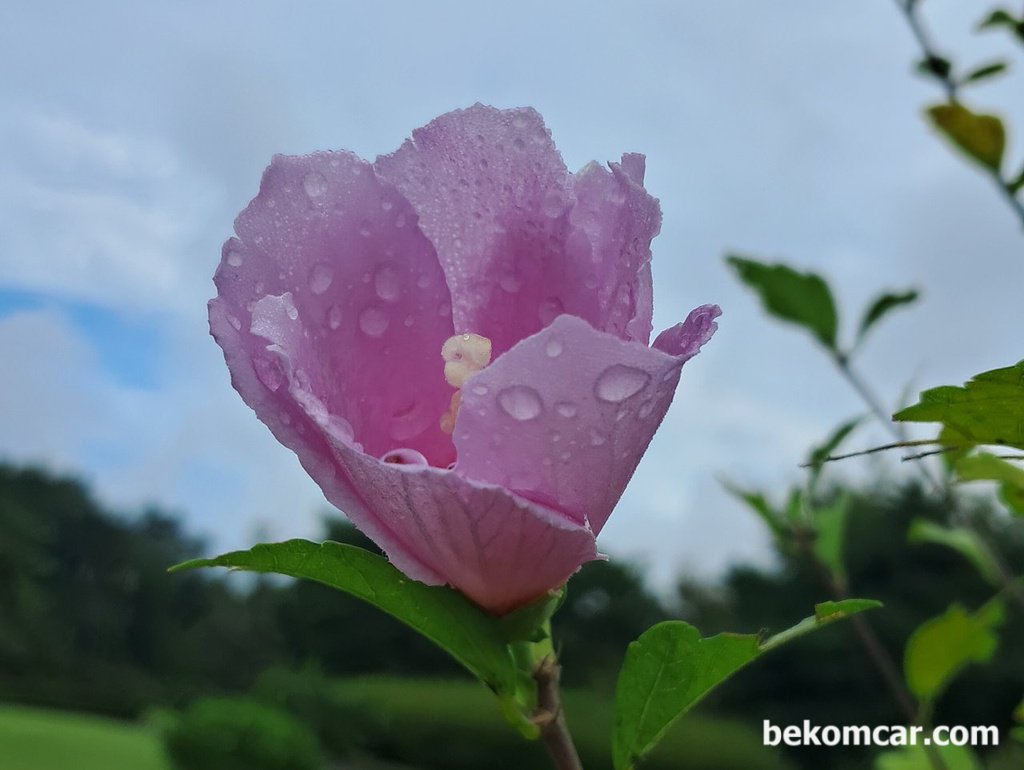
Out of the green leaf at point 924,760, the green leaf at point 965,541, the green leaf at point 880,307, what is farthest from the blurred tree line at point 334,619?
the green leaf at point 880,307

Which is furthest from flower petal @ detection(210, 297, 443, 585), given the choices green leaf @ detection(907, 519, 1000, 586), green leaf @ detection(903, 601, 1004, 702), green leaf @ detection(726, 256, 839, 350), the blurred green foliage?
the blurred green foliage

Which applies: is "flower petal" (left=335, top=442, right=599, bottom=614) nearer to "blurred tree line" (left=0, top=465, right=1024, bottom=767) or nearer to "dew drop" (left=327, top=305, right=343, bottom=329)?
"dew drop" (left=327, top=305, right=343, bottom=329)

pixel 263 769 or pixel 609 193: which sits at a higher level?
pixel 263 769

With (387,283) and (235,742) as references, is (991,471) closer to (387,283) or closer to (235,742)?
(387,283)

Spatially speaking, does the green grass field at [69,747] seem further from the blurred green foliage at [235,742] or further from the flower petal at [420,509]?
the flower petal at [420,509]

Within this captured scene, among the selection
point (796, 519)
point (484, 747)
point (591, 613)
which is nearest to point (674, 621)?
point (796, 519)

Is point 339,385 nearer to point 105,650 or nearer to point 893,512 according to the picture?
point 893,512
